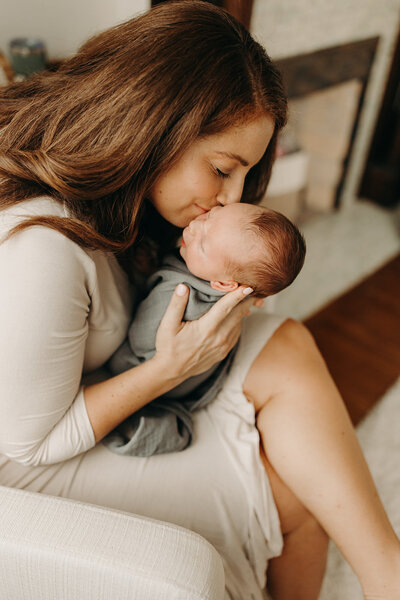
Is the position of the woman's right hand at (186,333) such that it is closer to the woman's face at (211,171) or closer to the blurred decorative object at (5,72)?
the woman's face at (211,171)

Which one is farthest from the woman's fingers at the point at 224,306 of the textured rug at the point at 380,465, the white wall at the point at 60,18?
the white wall at the point at 60,18

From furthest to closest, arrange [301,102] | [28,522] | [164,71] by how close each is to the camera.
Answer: [301,102]
[164,71]
[28,522]

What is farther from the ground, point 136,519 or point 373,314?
point 136,519

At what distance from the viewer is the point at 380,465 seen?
4.89 ft

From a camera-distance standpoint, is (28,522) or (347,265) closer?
(28,522)

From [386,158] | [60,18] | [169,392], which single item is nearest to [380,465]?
[169,392]

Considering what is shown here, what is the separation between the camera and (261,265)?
896 millimetres

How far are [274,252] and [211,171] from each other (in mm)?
186

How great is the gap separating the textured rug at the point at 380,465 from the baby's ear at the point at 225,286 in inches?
31.0

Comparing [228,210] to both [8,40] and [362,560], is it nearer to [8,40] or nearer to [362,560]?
[362,560]

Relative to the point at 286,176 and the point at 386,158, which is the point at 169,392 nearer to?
the point at 286,176

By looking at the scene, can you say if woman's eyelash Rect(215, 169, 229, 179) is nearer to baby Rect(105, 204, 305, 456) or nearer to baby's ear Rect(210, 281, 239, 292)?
baby Rect(105, 204, 305, 456)

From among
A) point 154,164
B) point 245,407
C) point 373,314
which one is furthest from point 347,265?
point 154,164

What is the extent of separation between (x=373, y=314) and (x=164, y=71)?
163cm
